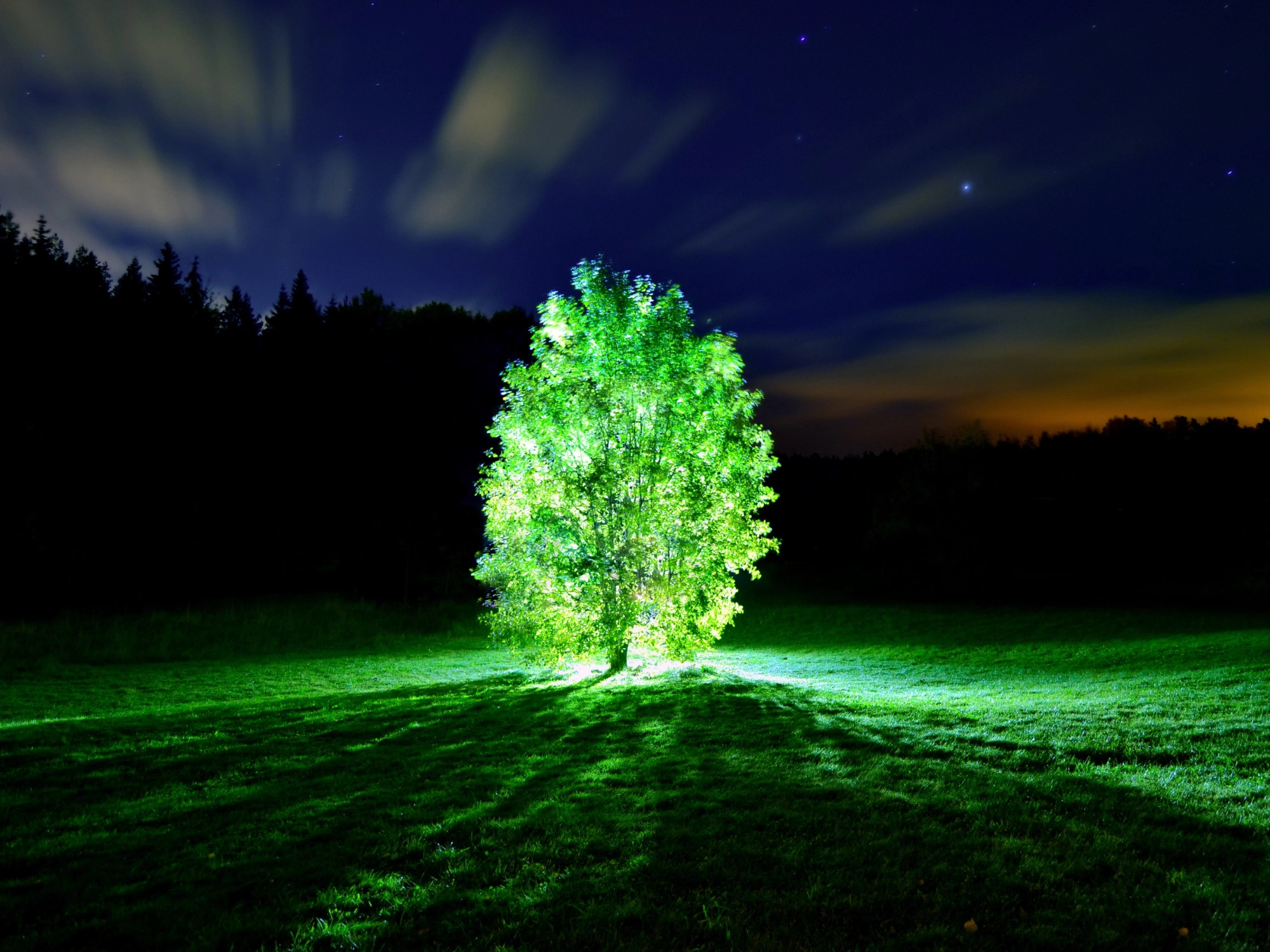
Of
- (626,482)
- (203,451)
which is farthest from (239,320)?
(626,482)

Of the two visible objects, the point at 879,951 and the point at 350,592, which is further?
the point at 350,592

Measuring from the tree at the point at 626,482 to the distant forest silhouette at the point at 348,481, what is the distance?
37921 millimetres

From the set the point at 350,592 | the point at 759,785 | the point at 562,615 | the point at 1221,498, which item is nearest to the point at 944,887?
the point at 759,785

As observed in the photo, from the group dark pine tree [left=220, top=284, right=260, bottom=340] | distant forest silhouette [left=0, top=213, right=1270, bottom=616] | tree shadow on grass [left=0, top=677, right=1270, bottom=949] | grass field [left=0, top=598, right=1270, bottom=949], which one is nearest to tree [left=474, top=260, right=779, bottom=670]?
grass field [left=0, top=598, right=1270, bottom=949]

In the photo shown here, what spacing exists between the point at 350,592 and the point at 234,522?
46.2 feet

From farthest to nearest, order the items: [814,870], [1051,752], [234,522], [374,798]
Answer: [234,522]
[1051,752]
[374,798]
[814,870]

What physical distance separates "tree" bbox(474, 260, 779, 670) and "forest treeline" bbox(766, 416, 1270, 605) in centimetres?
3841

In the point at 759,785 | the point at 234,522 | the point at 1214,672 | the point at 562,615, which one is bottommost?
the point at 1214,672

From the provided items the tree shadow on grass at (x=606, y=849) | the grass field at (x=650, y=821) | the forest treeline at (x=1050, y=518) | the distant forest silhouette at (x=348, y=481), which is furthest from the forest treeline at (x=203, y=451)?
the tree shadow on grass at (x=606, y=849)

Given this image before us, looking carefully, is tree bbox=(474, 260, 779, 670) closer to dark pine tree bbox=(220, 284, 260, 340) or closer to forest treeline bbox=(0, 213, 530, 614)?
forest treeline bbox=(0, 213, 530, 614)

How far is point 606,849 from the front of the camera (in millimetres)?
7492

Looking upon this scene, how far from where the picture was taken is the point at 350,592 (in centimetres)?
5844

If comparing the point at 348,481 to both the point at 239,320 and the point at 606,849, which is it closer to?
the point at 239,320

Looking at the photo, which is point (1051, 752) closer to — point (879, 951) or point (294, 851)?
point (879, 951)
